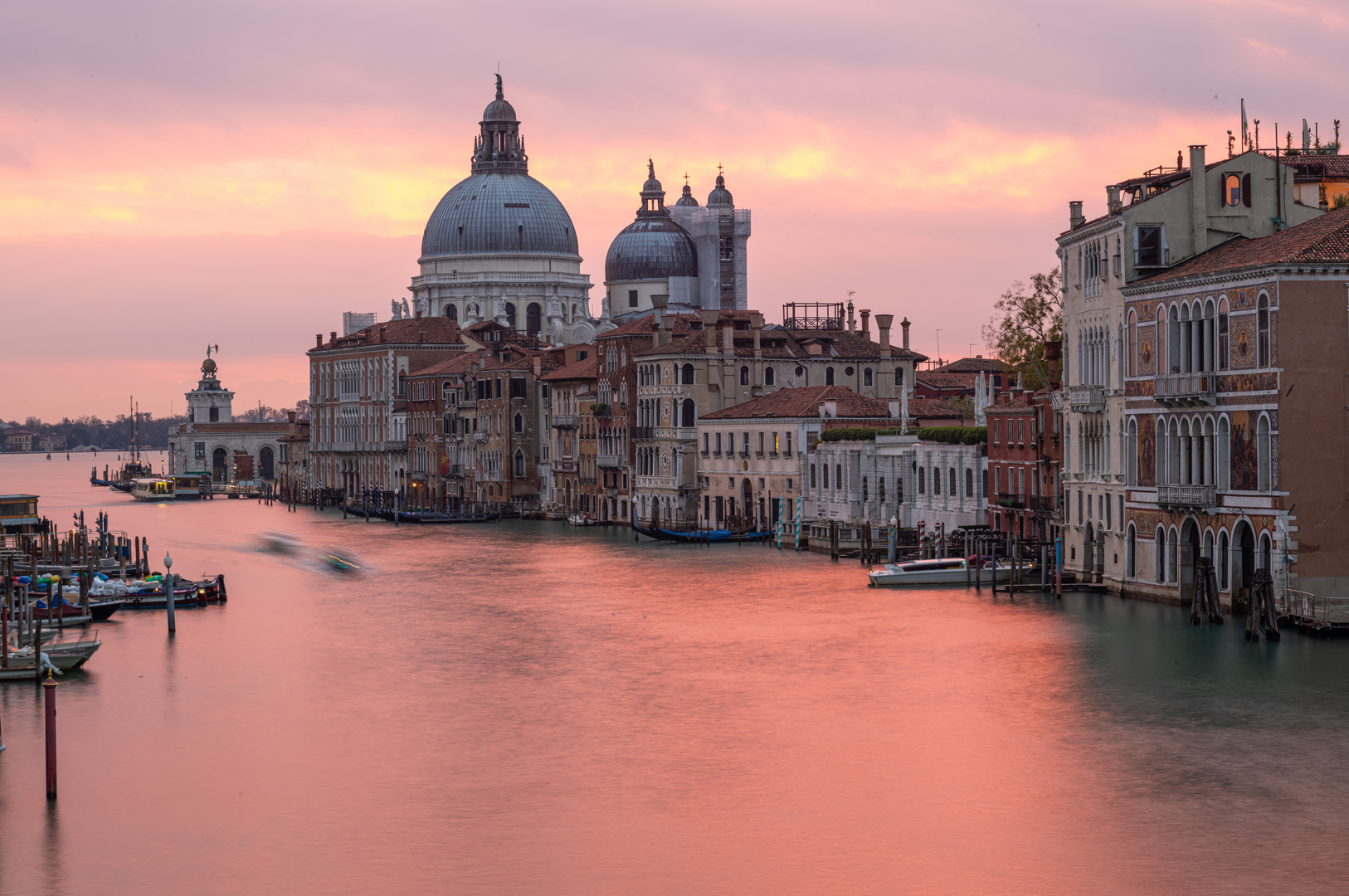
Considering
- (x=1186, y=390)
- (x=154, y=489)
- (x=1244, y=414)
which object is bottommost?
(x=154, y=489)

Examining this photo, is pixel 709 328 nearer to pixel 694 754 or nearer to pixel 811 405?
pixel 811 405

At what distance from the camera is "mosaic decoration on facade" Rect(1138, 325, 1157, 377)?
43250 mm

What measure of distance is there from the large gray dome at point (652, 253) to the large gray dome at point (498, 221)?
10873 mm

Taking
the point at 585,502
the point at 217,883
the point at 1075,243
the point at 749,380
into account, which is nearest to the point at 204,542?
the point at 585,502

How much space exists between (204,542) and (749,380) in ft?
77.0

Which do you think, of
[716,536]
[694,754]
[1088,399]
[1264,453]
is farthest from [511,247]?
[694,754]

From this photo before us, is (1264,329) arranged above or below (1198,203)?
below

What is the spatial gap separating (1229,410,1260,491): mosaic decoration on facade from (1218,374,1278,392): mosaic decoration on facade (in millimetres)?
482

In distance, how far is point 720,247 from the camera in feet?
396

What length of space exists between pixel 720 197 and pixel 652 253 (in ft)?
18.6

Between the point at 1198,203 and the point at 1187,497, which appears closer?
the point at 1187,497

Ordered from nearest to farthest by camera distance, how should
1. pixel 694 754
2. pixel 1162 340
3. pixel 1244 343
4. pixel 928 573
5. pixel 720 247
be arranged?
pixel 694 754
pixel 1244 343
pixel 1162 340
pixel 928 573
pixel 720 247

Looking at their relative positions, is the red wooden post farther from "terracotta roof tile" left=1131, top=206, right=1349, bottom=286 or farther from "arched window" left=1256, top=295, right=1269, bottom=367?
"terracotta roof tile" left=1131, top=206, right=1349, bottom=286

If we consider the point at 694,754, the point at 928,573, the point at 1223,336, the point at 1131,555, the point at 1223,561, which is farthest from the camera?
the point at 928,573
